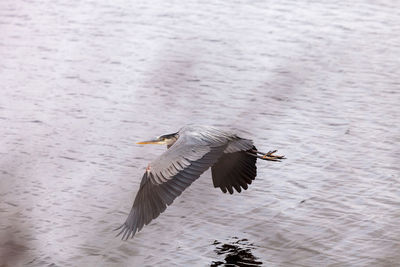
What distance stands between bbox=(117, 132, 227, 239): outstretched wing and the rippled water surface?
82cm

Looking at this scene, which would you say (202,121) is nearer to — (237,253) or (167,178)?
(237,253)

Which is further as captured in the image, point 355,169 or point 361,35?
point 361,35

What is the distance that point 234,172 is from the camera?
9.58 m

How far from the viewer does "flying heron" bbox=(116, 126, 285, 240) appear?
26.8 ft

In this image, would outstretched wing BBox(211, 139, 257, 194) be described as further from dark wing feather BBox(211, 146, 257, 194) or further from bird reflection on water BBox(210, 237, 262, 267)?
bird reflection on water BBox(210, 237, 262, 267)

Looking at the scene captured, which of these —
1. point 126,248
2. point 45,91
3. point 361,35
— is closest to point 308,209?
point 126,248

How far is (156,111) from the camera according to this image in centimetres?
1341

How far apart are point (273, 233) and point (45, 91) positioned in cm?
637

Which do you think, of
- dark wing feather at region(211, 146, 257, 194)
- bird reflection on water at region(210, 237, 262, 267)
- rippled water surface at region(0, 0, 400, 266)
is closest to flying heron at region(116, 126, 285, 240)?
dark wing feather at region(211, 146, 257, 194)

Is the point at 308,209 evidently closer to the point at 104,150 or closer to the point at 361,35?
the point at 104,150

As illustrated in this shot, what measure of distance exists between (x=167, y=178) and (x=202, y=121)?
455cm

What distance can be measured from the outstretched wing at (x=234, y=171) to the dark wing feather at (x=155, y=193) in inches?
34.4

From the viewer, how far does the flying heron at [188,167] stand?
8.17 metres

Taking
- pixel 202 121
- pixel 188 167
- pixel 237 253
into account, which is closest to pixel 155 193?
pixel 188 167
